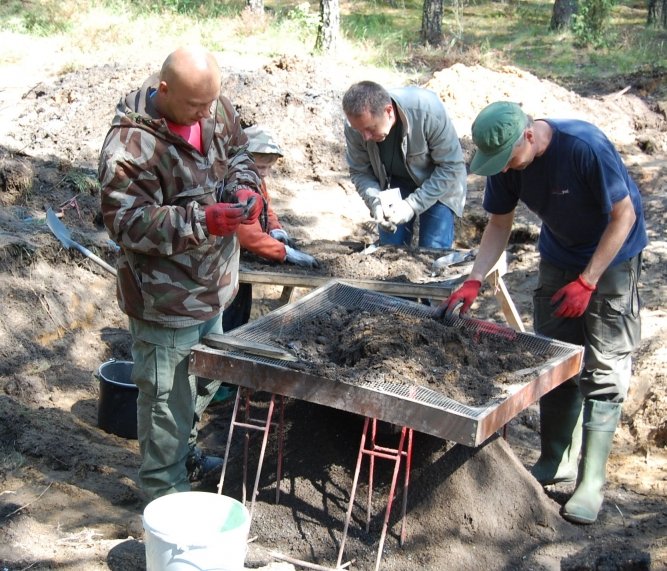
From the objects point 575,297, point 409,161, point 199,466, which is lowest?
point 199,466

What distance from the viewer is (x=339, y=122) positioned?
10.4m

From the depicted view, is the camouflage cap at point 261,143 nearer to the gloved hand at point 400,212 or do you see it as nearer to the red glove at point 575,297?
the gloved hand at point 400,212

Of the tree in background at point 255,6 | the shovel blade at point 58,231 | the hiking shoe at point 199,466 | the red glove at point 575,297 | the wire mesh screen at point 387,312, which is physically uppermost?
the tree in background at point 255,6

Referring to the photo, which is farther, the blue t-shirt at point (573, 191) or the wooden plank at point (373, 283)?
the wooden plank at point (373, 283)

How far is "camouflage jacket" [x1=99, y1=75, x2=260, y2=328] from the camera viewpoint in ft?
11.0

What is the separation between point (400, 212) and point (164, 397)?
2.14 metres

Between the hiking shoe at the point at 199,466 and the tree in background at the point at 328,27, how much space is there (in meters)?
9.64

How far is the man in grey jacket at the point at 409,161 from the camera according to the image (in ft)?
17.1

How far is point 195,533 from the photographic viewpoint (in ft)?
10.0

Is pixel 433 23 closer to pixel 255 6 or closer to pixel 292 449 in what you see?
pixel 255 6

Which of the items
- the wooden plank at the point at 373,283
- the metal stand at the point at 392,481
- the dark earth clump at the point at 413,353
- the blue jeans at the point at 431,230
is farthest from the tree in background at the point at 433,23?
the metal stand at the point at 392,481

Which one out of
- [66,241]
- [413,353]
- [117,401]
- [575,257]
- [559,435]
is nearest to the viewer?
[413,353]

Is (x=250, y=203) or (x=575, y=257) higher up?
(x=250, y=203)

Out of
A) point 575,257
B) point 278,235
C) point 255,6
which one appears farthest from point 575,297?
point 255,6
